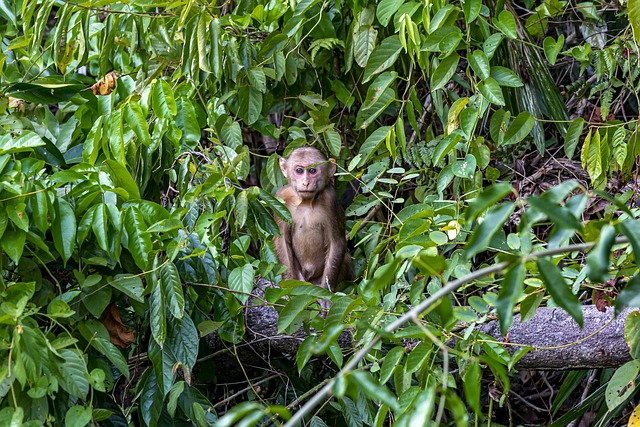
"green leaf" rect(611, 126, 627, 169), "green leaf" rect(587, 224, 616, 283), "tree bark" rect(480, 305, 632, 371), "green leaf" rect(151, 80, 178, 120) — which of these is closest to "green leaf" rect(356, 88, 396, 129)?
"green leaf" rect(151, 80, 178, 120)

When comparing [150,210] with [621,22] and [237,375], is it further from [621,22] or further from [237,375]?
[621,22]

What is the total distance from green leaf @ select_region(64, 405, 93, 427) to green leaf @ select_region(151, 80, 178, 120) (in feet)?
4.51

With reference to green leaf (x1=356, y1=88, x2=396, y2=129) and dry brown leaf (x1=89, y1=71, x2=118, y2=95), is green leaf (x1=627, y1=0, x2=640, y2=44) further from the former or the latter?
dry brown leaf (x1=89, y1=71, x2=118, y2=95)

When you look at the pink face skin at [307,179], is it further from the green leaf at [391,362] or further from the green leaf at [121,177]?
the green leaf at [391,362]

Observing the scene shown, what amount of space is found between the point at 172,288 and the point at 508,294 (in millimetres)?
2003

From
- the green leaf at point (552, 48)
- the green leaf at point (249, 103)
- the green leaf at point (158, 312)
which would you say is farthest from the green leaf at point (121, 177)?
the green leaf at point (552, 48)

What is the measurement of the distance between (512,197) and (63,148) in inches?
95.1

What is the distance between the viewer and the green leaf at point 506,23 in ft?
12.8

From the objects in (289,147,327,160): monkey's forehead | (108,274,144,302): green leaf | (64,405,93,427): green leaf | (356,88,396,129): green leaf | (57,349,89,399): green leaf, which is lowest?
(289,147,327,160): monkey's forehead

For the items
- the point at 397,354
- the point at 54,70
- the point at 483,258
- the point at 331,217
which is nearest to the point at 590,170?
the point at 397,354

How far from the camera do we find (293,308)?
369 centimetres

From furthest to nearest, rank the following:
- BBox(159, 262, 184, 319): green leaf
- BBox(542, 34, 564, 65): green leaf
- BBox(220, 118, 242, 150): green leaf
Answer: BBox(220, 118, 242, 150): green leaf
BBox(542, 34, 564, 65): green leaf
BBox(159, 262, 184, 319): green leaf

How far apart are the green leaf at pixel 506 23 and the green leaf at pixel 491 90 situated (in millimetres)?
226

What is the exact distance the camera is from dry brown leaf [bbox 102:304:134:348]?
385 cm
